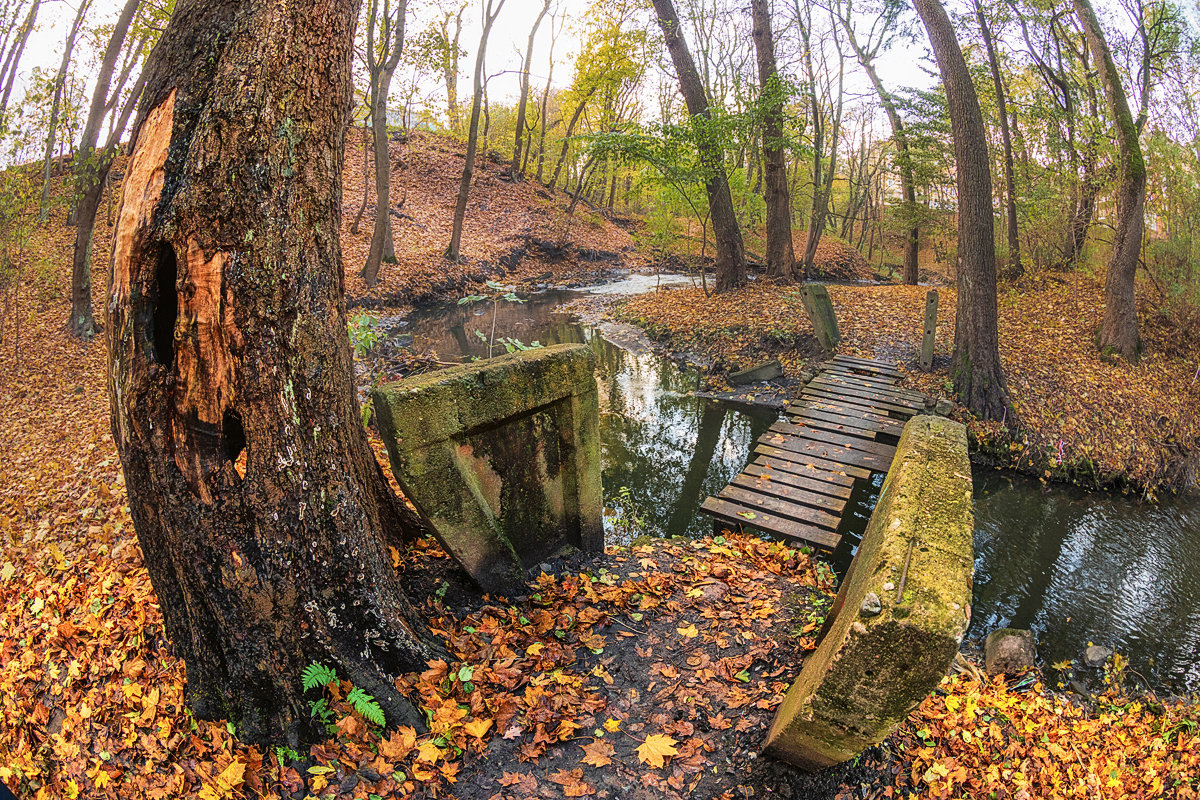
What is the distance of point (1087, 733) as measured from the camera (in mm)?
3508

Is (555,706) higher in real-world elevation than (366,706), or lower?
lower

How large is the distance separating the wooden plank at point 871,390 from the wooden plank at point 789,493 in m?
3.15

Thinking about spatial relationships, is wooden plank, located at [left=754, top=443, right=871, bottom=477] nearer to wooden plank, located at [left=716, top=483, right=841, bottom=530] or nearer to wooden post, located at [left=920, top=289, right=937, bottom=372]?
wooden plank, located at [left=716, top=483, right=841, bottom=530]

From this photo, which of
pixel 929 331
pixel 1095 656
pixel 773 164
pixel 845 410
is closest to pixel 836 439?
pixel 845 410

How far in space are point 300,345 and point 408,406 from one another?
24.5 inches

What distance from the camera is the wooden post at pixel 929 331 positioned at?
824cm

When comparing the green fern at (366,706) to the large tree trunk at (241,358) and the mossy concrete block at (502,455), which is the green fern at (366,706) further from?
the mossy concrete block at (502,455)

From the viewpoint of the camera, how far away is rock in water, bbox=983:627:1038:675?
419 centimetres

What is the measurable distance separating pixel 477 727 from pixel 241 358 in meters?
1.77

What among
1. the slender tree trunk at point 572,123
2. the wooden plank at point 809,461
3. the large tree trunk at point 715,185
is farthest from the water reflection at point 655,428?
the slender tree trunk at point 572,123

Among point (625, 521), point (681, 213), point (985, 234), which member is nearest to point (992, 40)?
point (681, 213)

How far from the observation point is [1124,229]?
8.95m

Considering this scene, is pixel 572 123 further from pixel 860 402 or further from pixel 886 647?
pixel 886 647


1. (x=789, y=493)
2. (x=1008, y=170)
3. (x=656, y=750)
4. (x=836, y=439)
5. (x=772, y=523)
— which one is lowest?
(x=656, y=750)
